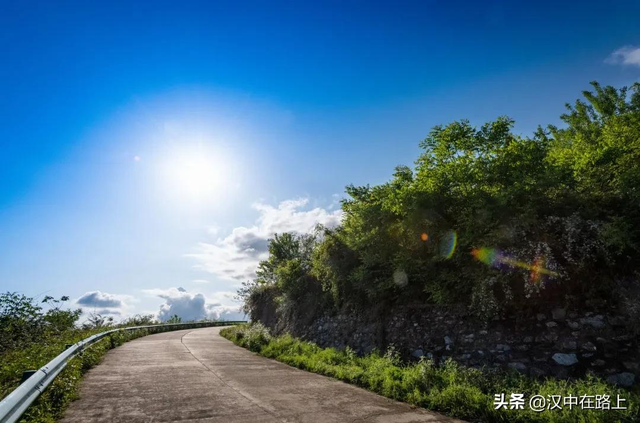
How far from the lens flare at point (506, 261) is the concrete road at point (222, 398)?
143 inches

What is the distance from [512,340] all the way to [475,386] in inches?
64.8

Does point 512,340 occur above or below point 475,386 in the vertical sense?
above

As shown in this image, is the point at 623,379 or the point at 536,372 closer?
the point at 623,379

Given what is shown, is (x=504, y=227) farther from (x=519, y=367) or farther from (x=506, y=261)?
(x=519, y=367)

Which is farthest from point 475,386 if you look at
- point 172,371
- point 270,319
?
point 270,319

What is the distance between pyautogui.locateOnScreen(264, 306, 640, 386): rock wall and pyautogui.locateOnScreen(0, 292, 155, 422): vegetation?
7.40m

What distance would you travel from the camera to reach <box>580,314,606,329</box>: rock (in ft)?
20.9

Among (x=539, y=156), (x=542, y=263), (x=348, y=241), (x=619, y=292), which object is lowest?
(x=619, y=292)

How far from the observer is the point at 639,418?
431 cm

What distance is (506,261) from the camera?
7.39 m

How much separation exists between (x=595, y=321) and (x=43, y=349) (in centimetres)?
1289

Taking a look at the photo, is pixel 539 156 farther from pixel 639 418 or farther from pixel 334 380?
pixel 334 380

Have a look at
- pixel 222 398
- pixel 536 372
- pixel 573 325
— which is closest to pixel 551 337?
pixel 573 325

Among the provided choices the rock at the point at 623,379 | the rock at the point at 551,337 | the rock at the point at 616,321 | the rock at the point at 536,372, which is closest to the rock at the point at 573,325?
the rock at the point at 551,337
